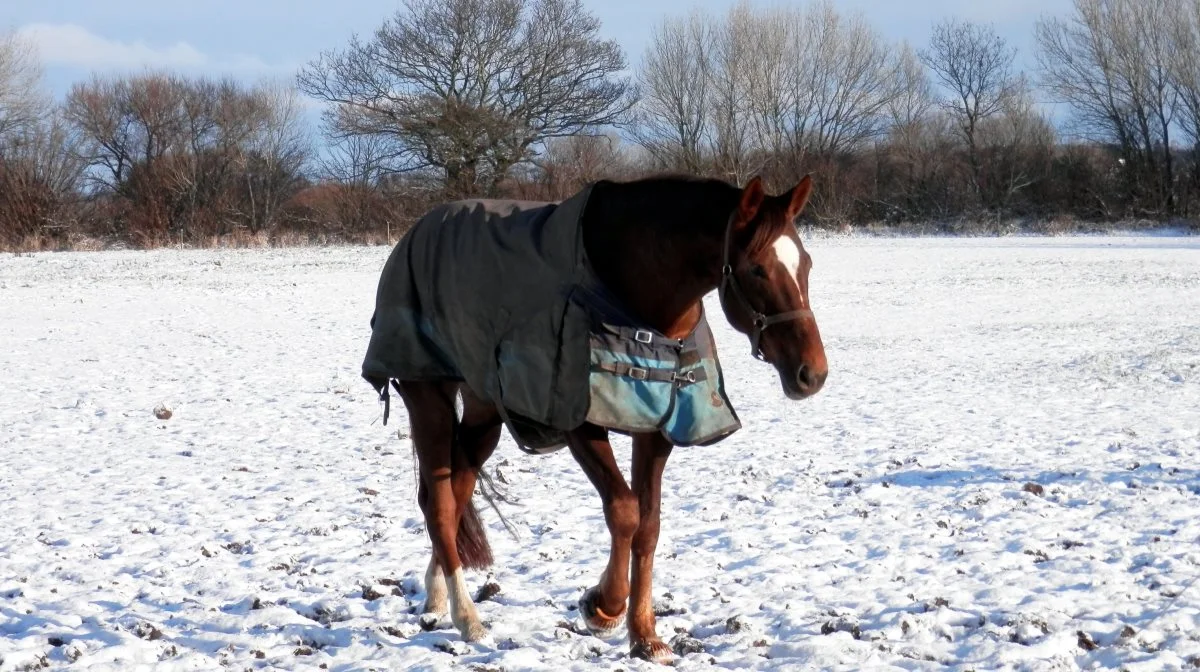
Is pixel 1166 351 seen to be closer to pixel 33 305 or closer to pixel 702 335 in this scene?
pixel 702 335

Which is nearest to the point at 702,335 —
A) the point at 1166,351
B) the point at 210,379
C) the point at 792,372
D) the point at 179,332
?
the point at 792,372

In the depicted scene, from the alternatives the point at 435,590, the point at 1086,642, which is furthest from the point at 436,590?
the point at 1086,642

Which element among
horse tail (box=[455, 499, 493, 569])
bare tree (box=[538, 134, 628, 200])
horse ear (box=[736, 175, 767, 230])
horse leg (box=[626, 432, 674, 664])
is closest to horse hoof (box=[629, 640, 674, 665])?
horse leg (box=[626, 432, 674, 664])

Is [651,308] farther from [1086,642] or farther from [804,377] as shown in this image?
[1086,642]

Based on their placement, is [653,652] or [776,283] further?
[653,652]

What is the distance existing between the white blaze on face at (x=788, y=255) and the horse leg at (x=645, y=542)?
2.61 ft

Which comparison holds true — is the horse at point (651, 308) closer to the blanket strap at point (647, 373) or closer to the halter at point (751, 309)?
the halter at point (751, 309)

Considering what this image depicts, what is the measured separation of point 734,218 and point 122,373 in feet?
32.8

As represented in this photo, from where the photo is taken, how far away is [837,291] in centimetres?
2075

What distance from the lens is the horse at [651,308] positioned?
10.5ft

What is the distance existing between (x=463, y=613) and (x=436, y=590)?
0.30 m

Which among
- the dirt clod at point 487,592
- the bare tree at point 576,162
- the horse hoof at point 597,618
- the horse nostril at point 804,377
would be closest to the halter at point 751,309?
the horse nostril at point 804,377

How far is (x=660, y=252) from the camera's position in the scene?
3453 mm

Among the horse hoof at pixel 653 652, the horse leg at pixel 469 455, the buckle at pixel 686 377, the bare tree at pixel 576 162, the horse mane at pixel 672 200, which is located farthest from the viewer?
the bare tree at pixel 576 162
